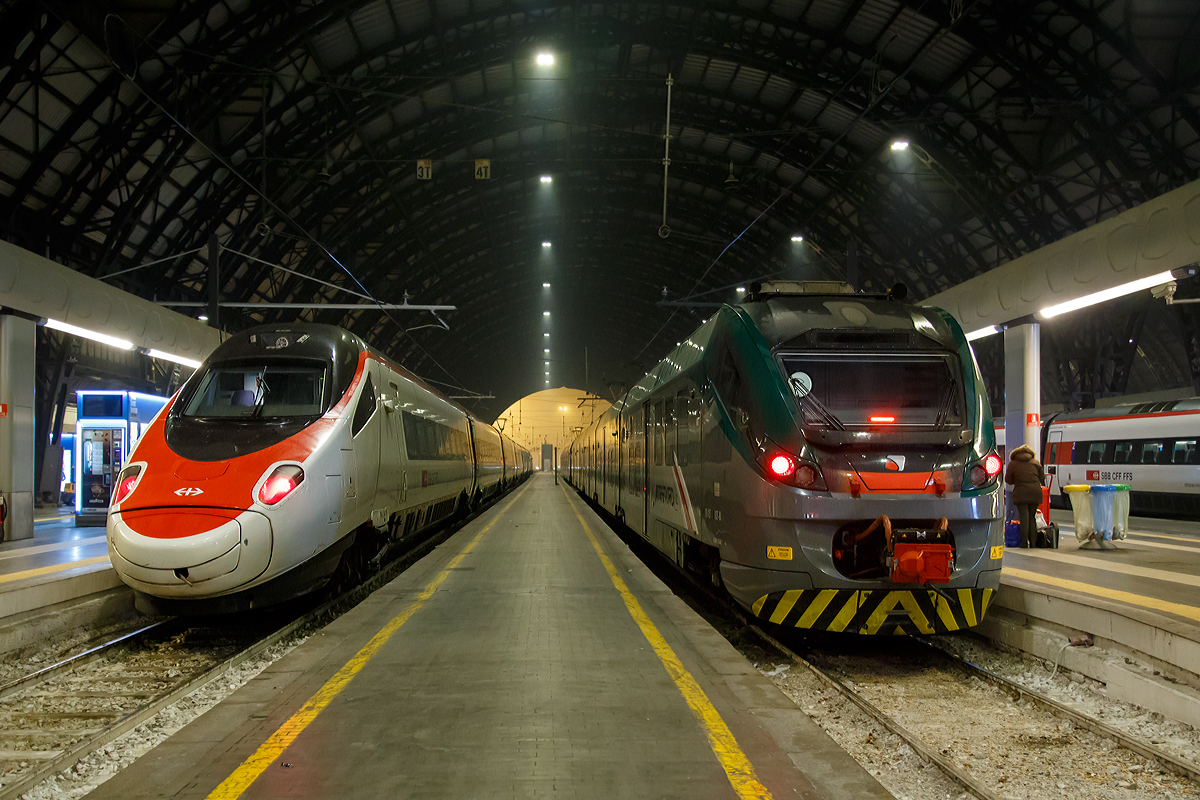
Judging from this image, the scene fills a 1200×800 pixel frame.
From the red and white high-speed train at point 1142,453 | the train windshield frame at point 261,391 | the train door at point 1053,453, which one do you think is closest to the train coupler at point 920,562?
the train windshield frame at point 261,391

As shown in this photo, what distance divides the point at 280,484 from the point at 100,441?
40.1ft

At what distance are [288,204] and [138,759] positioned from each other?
25.2 meters

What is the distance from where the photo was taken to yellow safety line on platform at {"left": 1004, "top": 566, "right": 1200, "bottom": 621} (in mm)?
6762

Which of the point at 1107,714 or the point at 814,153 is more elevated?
the point at 814,153

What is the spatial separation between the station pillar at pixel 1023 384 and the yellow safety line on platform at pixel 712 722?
25.6 ft

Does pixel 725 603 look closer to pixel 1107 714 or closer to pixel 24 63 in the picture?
pixel 1107 714

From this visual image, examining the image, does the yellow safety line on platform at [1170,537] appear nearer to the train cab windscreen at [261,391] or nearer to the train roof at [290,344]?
the train roof at [290,344]

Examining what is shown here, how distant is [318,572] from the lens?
7.92 m

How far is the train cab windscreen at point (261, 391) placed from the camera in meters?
8.23

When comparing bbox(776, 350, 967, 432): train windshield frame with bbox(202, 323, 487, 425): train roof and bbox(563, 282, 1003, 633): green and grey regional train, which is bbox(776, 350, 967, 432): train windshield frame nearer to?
bbox(563, 282, 1003, 633): green and grey regional train

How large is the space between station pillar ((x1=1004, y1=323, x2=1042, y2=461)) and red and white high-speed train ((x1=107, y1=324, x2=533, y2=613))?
916 cm

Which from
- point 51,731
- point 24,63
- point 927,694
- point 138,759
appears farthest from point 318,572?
point 24,63

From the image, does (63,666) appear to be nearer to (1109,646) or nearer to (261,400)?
(261,400)

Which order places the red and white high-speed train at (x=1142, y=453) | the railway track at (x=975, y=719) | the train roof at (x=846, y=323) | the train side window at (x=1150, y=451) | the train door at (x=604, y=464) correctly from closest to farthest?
1. the railway track at (x=975, y=719)
2. the train roof at (x=846, y=323)
3. the red and white high-speed train at (x=1142, y=453)
4. the train side window at (x=1150, y=451)
5. the train door at (x=604, y=464)
